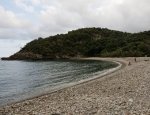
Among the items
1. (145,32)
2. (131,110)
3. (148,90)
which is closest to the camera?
(131,110)

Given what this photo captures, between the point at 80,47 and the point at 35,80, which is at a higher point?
the point at 80,47

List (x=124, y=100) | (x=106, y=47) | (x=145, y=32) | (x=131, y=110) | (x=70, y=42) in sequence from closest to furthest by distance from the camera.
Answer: (x=131, y=110)
(x=124, y=100)
(x=106, y=47)
(x=145, y=32)
(x=70, y=42)

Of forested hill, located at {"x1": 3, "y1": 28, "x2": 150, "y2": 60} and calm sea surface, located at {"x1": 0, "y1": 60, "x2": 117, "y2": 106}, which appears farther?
forested hill, located at {"x1": 3, "y1": 28, "x2": 150, "y2": 60}

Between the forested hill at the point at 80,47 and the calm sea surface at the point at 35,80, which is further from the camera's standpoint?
the forested hill at the point at 80,47

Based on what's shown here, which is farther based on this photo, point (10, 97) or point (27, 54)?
point (27, 54)

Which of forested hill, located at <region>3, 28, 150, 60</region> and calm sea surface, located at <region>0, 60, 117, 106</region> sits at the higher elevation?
forested hill, located at <region>3, 28, 150, 60</region>

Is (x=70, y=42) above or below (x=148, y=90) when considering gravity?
above

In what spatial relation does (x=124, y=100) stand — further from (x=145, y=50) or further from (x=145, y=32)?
(x=145, y=32)

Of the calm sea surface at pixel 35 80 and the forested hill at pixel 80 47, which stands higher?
the forested hill at pixel 80 47

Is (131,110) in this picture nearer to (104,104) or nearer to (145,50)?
(104,104)

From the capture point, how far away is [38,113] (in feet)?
63.8

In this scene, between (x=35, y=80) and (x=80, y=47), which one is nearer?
(x=35, y=80)

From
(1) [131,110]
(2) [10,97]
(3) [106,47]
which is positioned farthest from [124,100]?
(3) [106,47]

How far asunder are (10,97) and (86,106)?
1647cm
